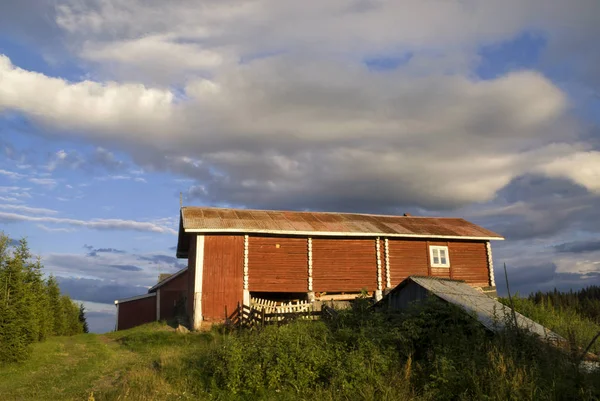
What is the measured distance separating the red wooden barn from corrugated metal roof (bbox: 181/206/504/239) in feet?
0.19

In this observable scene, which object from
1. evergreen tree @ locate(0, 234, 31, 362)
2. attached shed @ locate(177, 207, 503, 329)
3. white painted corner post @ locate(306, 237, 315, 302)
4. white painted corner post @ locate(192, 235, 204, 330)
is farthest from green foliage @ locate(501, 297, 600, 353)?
evergreen tree @ locate(0, 234, 31, 362)

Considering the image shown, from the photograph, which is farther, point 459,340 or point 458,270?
point 458,270

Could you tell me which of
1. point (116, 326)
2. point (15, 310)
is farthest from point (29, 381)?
point (116, 326)

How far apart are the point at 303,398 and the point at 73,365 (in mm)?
10858

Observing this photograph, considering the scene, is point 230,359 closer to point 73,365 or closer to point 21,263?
point 73,365

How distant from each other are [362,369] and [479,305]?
18.0 feet

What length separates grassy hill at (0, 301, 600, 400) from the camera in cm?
885

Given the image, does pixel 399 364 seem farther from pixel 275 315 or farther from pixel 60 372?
pixel 60 372

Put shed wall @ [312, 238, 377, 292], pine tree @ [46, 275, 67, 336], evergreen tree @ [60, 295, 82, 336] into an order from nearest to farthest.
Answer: shed wall @ [312, 238, 377, 292], pine tree @ [46, 275, 67, 336], evergreen tree @ [60, 295, 82, 336]

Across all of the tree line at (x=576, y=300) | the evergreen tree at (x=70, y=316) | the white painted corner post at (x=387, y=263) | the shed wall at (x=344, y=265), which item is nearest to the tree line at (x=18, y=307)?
the evergreen tree at (x=70, y=316)

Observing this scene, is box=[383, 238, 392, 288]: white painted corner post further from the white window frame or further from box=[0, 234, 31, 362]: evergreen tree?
box=[0, 234, 31, 362]: evergreen tree

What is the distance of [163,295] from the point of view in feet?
126

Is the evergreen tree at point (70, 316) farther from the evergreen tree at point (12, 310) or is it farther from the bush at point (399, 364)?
the bush at point (399, 364)

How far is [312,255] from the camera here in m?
26.1
